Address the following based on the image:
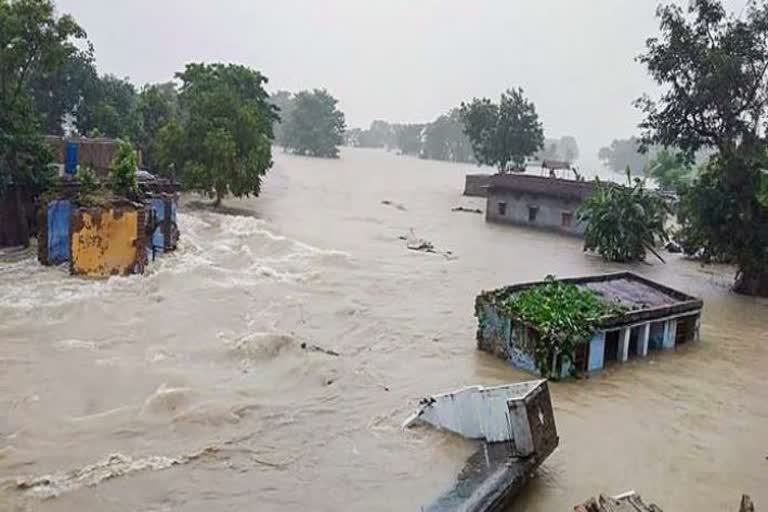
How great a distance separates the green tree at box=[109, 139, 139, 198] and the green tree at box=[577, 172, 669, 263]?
16124 millimetres

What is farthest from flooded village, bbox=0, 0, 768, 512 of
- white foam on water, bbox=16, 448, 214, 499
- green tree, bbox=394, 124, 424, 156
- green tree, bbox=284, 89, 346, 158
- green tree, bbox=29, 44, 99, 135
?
green tree, bbox=394, 124, 424, 156

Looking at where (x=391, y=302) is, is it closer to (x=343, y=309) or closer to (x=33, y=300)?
(x=343, y=309)

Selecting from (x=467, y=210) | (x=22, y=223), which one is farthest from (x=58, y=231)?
(x=467, y=210)

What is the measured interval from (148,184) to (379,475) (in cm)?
1528

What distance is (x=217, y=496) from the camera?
24.9 ft

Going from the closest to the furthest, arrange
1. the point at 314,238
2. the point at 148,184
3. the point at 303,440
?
the point at 303,440
the point at 148,184
the point at 314,238

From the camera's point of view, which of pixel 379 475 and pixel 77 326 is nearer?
pixel 379 475

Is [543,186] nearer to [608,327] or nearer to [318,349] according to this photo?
[608,327]

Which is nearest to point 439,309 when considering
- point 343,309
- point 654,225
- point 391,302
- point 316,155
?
point 391,302

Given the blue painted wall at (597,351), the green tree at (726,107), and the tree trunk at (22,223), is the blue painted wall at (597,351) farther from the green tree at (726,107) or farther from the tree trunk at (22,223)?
the tree trunk at (22,223)

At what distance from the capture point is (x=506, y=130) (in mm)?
47125

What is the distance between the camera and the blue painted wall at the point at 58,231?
56.0 ft

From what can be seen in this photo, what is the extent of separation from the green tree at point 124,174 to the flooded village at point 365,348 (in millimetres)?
54

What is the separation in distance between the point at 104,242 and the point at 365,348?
23.3 feet
